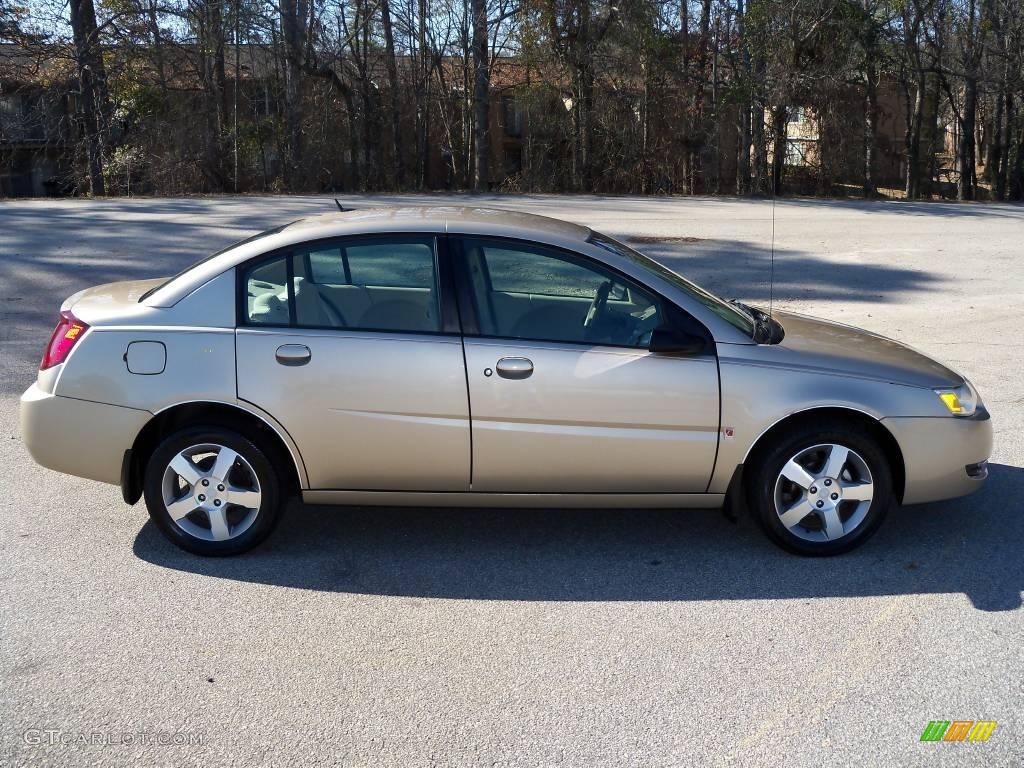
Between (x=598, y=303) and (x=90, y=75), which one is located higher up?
(x=90, y=75)

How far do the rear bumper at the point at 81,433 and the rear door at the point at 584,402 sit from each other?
1.63m

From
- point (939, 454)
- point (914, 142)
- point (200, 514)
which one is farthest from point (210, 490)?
point (914, 142)

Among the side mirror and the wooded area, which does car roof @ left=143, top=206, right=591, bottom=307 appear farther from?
the wooded area

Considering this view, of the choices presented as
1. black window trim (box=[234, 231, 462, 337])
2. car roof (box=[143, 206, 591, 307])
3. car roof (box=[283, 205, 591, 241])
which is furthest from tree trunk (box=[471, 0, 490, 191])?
black window trim (box=[234, 231, 462, 337])

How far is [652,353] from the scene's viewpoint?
486 cm

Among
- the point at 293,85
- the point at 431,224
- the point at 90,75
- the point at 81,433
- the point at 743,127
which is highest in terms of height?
the point at 90,75

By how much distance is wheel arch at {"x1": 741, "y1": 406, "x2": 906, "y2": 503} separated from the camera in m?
4.92

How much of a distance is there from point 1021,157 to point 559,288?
29.6 metres

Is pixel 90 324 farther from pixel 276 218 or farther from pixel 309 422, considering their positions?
pixel 276 218

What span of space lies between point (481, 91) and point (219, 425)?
26.6 meters

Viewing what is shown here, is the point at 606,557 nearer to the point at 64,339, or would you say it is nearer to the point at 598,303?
the point at 598,303

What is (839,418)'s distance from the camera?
498 centimetres

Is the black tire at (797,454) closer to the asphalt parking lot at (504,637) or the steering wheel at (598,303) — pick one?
the asphalt parking lot at (504,637)

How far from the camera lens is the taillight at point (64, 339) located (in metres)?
5.00
